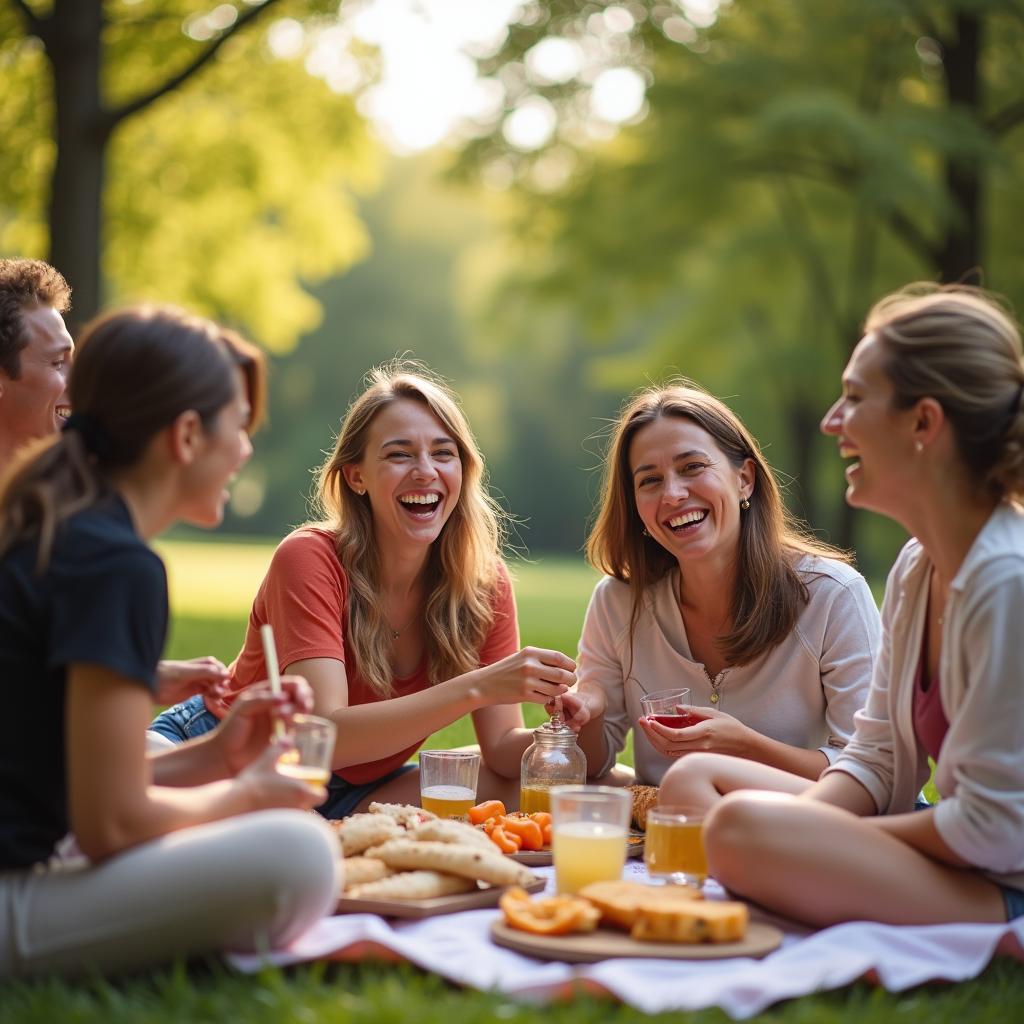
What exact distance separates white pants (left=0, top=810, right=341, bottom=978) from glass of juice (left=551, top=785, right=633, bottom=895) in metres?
0.71

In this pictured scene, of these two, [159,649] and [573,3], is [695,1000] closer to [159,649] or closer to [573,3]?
[159,649]

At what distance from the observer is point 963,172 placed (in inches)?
625

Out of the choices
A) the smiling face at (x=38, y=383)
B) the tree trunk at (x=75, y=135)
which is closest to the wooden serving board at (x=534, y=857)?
the smiling face at (x=38, y=383)

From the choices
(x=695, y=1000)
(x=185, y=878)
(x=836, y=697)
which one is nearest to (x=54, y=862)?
(x=185, y=878)

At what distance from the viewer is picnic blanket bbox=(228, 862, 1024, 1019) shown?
3.08m

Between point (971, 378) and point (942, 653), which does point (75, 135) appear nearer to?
point (971, 378)

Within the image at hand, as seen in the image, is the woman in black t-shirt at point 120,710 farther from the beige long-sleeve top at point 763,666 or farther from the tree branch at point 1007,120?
the tree branch at point 1007,120

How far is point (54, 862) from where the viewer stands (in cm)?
334

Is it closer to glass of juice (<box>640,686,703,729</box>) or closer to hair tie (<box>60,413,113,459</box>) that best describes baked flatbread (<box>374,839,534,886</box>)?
glass of juice (<box>640,686,703,729</box>)

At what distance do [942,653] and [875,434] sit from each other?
0.61 metres

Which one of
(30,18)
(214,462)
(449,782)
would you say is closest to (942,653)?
(449,782)

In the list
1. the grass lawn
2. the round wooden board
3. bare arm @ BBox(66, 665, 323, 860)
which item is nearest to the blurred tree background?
the round wooden board

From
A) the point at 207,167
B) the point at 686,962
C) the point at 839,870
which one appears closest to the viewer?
the point at 686,962

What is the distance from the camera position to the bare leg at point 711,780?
4078 mm
